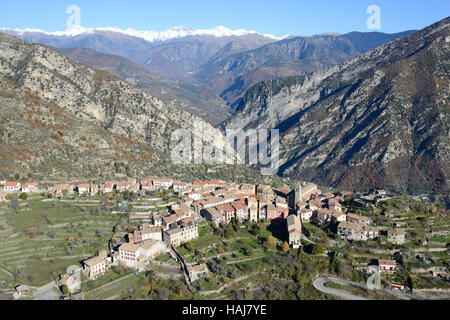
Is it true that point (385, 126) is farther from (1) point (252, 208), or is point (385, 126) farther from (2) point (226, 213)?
(2) point (226, 213)

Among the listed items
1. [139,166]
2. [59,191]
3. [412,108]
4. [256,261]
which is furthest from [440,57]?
[59,191]

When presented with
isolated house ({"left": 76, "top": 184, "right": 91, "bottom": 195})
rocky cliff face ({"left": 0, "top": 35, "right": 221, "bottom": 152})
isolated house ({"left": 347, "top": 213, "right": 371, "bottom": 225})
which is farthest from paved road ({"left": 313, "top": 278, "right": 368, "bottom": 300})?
rocky cliff face ({"left": 0, "top": 35, "right": 221, "bottom": 152})

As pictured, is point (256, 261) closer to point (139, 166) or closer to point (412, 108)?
point (139, 166)

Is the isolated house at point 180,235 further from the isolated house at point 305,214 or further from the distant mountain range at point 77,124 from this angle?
the distant mountain range at point 77,124

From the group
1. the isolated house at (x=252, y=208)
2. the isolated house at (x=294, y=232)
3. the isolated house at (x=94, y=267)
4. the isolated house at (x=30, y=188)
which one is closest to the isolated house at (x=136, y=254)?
the isolated house at (x=94, y=267)

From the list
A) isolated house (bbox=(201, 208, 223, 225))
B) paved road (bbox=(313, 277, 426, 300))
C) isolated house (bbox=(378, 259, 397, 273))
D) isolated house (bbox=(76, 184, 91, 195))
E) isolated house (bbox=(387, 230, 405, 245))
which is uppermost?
isolated house (bbox=(76, 184, 91, 195))

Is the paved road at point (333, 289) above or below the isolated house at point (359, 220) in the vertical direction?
below

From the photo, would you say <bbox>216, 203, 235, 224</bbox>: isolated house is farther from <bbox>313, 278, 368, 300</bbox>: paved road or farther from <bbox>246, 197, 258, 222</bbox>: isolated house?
<bbox>313, 278, 368, 300</bbox>: paved road

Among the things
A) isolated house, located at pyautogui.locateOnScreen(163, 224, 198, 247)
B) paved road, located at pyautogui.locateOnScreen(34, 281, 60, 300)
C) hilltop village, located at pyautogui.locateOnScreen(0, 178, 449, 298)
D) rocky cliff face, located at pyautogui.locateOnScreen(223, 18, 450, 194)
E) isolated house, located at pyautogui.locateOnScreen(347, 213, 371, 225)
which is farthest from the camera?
rocky cliff face, located at pyautogui.locateOnScreen(223, 18, 450, 194)
